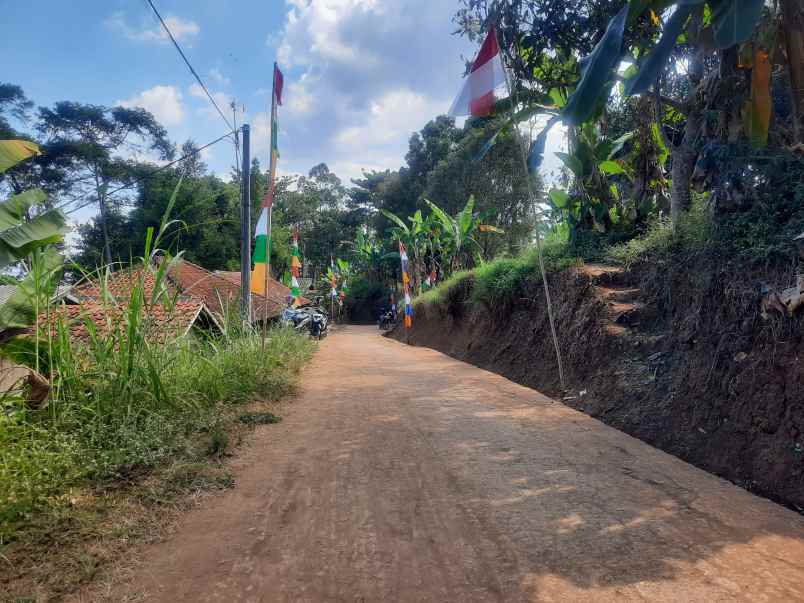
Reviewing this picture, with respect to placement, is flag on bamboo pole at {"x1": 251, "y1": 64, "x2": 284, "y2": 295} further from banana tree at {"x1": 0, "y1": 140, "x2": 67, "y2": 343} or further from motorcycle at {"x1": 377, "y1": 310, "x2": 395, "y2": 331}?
motorcycle at {"x1": 377, "y1": 310, "x2": 395, "y2": 331}

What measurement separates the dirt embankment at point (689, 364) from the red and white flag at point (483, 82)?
3009mm

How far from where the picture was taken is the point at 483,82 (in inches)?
259

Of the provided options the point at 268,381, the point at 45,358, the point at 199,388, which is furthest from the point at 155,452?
the point at 268,381

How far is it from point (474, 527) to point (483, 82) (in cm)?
578

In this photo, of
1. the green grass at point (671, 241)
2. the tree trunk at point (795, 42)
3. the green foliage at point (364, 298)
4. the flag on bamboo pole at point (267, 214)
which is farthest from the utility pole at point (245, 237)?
the green foliage at point (364, 298)

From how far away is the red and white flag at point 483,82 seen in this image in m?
6.45

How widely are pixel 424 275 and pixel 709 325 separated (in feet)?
58.8

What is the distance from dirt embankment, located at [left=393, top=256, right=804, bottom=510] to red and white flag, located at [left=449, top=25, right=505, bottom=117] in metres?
3.01

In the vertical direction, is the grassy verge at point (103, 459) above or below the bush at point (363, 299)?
below

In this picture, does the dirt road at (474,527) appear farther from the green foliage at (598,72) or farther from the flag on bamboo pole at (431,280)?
the flag on bamboo pole at (431,280)

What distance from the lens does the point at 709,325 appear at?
4.77 m

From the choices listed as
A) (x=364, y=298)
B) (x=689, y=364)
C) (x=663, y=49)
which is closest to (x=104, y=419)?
(x=663, y=49)

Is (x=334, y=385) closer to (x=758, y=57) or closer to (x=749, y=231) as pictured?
(x=749, y=231)

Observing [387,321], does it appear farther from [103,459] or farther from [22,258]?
[103,459]
